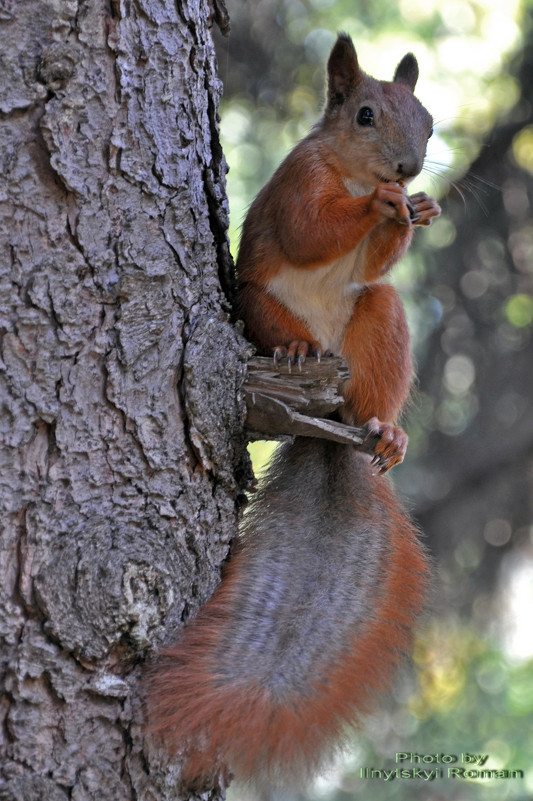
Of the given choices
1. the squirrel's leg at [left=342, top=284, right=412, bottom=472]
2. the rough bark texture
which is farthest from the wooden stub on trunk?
the squirrel's leg at [left=342, top=284, right=412, bottom=472]

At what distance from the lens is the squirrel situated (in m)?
1.15

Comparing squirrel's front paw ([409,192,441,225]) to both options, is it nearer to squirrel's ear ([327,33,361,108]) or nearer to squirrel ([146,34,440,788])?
squirrel ([146,34,440,788])

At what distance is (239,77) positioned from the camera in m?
2.89

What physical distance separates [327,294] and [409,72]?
633 millimetres

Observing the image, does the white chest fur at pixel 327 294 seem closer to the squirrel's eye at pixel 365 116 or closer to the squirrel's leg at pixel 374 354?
the squirrel's leg at pixel 374 354

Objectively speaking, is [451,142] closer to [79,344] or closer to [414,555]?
[414,555]

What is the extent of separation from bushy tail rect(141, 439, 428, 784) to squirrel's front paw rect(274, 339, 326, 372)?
177 millimetres

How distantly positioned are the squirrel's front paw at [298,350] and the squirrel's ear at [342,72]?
619 mm

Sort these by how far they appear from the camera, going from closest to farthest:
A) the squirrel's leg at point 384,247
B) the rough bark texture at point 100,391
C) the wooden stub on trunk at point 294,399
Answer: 1. the rough bark texture at point 100,391
2. the wooden stub on trunk at point 294,399
3. the squirrel's leg at point 384,247

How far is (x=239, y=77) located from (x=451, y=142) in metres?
0.76

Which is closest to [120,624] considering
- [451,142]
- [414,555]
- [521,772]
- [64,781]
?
[64,781]

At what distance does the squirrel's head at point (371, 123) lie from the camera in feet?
5.53

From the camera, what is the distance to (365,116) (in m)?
1.75

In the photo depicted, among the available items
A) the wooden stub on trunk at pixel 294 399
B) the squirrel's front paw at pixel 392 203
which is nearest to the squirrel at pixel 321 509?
the squirrel's front paw at pixel 392 203
